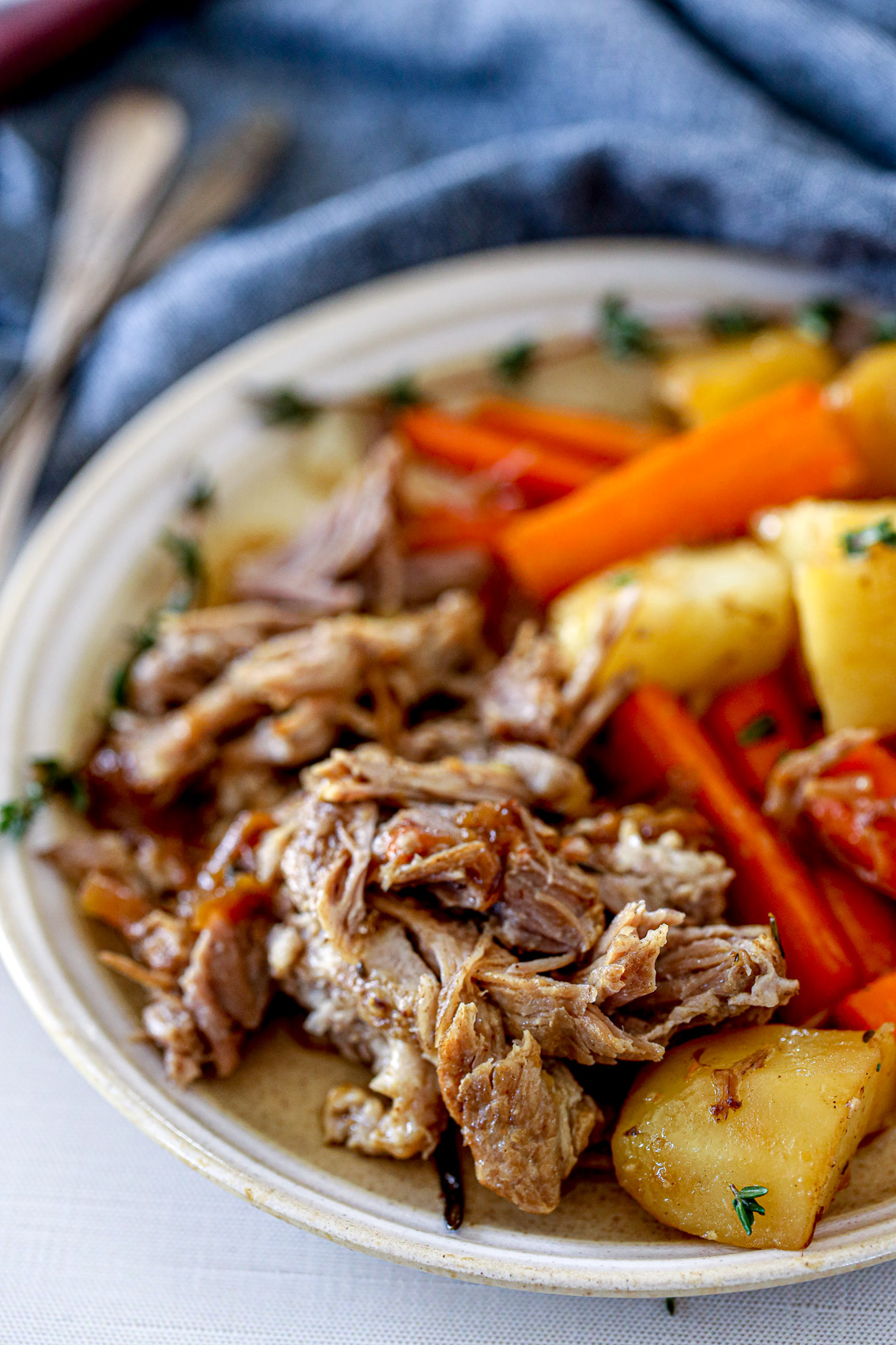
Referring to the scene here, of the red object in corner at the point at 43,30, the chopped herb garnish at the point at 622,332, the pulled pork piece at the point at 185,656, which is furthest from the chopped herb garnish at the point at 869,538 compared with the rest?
the red object in corner at the point at 43,30

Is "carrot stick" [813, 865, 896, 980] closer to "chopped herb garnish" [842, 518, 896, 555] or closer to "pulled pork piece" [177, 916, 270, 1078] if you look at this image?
"chopped herb garnish" [842, 518, 896, 555]

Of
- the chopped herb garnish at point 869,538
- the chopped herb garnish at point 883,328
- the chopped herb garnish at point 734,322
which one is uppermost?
the chopped herb garnish at point 869,538

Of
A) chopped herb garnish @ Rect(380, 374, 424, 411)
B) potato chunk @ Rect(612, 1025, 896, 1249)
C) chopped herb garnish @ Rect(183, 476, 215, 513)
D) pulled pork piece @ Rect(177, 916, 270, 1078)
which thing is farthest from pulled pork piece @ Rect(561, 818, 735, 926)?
chopped herb garnish @ Rect(380, 374, 424, 411)

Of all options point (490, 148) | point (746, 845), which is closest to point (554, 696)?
point (746, 845)

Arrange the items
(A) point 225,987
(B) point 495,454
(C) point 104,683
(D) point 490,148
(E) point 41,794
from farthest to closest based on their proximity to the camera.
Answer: (D) point 490,148
(B) point 495,454
(C) point 104,683
(E) point 41,794
(A) point 225,987

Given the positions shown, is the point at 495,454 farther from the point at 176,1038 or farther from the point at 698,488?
the point at 176,1038

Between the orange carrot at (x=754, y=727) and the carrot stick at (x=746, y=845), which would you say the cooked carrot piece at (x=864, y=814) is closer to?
the carrot stick at (x=746, y=845)
